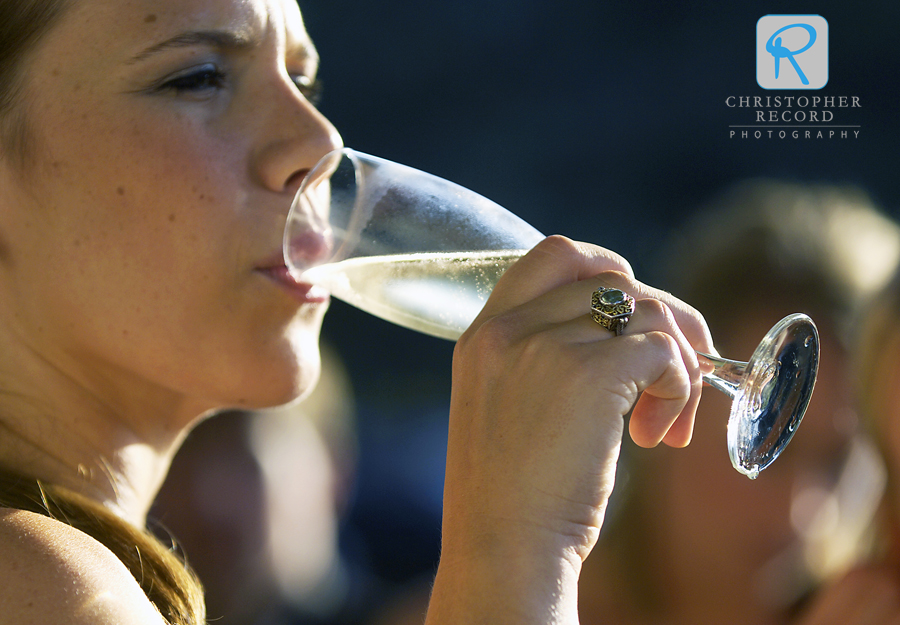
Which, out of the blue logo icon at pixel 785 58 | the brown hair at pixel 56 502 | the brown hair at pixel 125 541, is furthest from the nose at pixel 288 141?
the blue logo icon at pixel 785 58

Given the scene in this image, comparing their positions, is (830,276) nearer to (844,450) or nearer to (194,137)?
(844,450)

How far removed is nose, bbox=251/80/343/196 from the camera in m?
0.94

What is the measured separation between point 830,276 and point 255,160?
58.4 inches

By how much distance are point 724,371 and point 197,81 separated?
684 millimetres

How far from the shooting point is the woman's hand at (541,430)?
649 millimetres

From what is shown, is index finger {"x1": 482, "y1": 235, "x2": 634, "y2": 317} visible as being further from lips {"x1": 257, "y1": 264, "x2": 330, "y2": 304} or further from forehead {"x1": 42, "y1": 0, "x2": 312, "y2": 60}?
forehead {"x1": 42, "y1": 0, "x2": 312, "y2": 60}

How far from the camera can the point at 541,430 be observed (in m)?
0.67

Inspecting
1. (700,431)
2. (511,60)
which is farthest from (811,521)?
(511,60)

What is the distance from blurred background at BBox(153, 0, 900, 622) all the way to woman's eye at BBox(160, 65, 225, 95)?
2.84 m

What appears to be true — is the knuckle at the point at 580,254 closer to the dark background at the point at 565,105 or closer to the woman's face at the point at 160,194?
the woman's face at the point at 160,194

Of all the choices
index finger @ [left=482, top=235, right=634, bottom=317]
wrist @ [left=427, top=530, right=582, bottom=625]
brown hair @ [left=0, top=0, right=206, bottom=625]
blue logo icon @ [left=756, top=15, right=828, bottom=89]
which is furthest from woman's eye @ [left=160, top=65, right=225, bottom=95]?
blue logo icon @ [left=756, top=15, right=828, bottom=89]

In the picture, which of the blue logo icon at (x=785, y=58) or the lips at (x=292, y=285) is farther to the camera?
the blue logo icon at (x=785, y=58)

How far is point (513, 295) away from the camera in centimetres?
75

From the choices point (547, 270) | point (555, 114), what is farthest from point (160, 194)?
point (555, 114)
